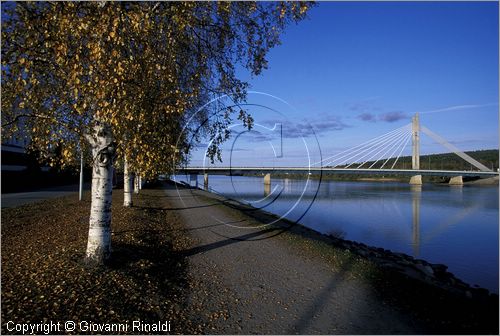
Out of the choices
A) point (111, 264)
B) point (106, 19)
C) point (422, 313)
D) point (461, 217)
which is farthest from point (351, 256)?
point (461, 217)

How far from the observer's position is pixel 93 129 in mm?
7418

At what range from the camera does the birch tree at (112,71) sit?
586 centimetres

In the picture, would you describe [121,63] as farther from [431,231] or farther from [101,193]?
[431,231]

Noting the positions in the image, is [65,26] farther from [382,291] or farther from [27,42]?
[382,291]

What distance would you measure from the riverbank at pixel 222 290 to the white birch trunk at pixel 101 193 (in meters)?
0.48

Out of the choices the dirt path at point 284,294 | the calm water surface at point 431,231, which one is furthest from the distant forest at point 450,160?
the dirt path at point 284,294

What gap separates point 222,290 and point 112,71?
4437 millimetres

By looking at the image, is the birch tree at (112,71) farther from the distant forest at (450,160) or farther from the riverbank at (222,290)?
the distant forest at (450,160)

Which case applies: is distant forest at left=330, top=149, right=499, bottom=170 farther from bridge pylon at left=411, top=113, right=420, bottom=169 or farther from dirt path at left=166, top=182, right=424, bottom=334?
dirt path at left=166, top=182, right=424, bottom=334

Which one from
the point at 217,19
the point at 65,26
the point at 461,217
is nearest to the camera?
the point at 65,26

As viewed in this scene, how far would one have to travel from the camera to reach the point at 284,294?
7035mm

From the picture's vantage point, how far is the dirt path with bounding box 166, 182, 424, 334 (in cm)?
564

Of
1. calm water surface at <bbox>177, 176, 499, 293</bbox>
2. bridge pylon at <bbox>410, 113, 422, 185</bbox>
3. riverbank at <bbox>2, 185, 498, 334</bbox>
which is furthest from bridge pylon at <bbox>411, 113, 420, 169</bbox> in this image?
riverbank at <bbox>2, 185, 498, 334</bbox>

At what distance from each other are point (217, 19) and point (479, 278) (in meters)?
12.0
